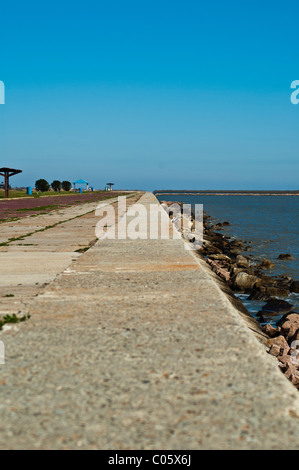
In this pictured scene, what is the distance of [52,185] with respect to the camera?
73.6m

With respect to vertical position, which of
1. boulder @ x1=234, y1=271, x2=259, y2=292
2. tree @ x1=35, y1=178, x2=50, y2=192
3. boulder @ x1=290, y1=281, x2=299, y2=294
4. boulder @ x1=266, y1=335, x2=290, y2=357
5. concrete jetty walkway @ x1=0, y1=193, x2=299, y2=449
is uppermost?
tree @ x1=35, y1=178, x2=50, y2=192

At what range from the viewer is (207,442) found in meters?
2.11

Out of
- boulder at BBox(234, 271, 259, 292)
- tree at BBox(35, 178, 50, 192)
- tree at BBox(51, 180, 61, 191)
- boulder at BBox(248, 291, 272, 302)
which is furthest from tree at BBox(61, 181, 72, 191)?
boulder at BBox(248, 291, 272, 302)

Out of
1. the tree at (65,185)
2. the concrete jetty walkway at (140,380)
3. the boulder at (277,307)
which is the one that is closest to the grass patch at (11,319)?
the concrete jetty walkway at (140,380)

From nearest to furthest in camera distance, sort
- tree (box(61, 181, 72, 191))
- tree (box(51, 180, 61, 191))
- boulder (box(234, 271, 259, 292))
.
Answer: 1. boulder (box(234, 271, 259, 292))
2. tree (box(51, 180, 61, 191))
3. tree (box(61, 181, 72, 191))

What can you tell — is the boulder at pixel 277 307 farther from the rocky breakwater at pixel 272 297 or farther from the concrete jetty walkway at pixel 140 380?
the concrete jetty walkway at pixel 140 380

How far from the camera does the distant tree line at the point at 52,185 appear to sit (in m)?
64.0

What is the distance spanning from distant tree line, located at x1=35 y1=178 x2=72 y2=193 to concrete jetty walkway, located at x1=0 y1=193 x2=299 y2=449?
200 ft

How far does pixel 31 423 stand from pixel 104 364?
2.39ft

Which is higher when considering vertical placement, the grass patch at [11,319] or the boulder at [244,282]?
the grass patch at [11,319]

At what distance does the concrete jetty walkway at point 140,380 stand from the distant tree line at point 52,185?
61.0 m

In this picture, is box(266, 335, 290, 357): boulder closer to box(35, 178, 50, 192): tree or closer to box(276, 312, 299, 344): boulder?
box(276, 312, 299, 344): boulder

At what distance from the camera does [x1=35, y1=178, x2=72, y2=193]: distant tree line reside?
64000 millimetres

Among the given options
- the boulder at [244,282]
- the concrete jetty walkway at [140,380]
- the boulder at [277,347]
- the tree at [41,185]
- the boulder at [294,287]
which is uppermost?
the tree at [41,185]
